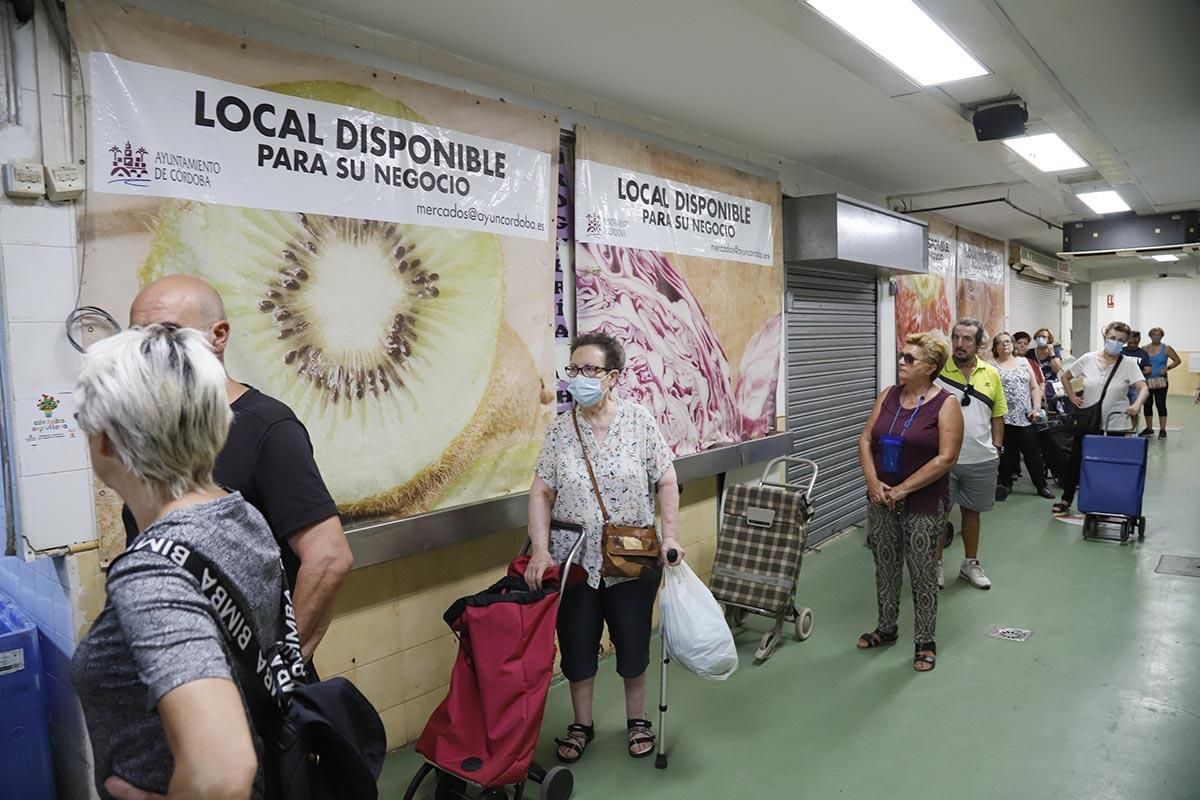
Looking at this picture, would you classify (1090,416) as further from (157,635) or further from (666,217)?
(157,635)

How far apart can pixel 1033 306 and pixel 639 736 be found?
1107 cm

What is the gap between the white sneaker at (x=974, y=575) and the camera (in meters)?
4.80

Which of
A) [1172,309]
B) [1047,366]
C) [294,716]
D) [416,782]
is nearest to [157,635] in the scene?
[294,716]

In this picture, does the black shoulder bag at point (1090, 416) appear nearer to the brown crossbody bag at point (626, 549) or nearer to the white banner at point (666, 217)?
the white banner at point (666, 217)

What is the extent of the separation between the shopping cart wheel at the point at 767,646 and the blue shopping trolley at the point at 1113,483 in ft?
11.3

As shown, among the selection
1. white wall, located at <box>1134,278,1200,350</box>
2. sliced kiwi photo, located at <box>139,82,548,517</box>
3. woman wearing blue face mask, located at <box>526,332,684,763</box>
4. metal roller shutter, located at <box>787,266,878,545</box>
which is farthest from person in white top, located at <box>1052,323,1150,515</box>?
white wall, located at <box>1134,278,1200,350</box>

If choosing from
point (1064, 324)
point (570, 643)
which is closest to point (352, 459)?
point (570, 643)

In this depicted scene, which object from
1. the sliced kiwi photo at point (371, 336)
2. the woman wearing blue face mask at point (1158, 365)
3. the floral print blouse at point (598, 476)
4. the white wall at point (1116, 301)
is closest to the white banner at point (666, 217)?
the sliced kiwi photo at point (371, 336)

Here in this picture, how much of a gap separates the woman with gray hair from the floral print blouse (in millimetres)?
1644

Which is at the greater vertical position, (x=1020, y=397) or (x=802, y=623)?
(x=1020, y=397)

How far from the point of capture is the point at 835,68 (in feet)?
11.3

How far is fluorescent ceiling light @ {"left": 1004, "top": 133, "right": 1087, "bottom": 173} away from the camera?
4.62 meters

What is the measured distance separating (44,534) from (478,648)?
4.20ft

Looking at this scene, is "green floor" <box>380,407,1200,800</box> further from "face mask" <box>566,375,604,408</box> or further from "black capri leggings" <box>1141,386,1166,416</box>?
"black capri leggings" <box>1141,386,1166,416</box>
